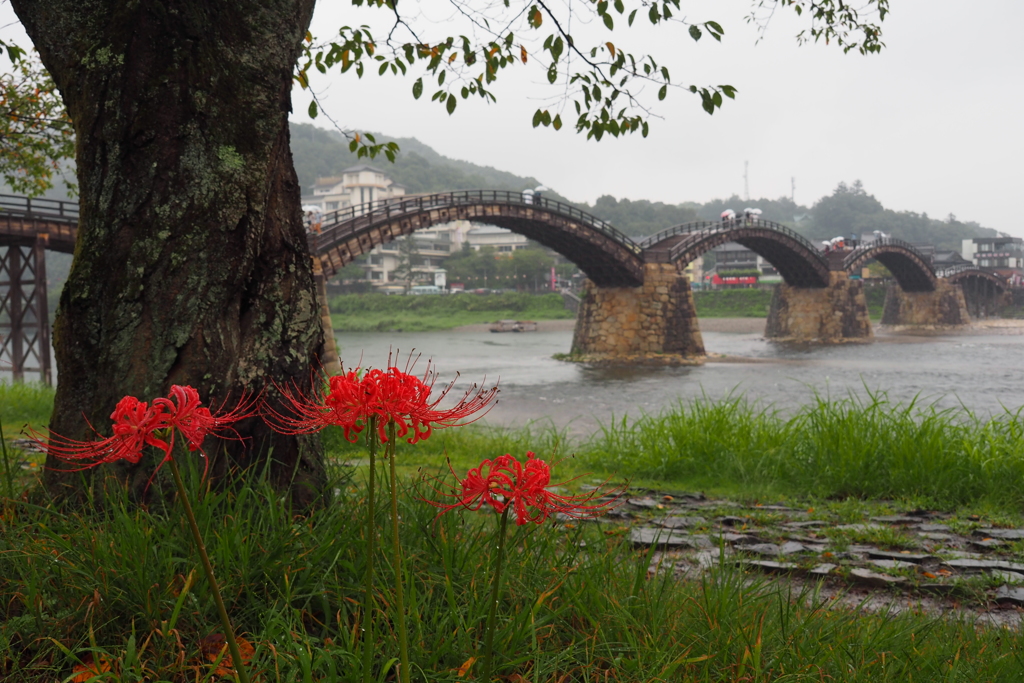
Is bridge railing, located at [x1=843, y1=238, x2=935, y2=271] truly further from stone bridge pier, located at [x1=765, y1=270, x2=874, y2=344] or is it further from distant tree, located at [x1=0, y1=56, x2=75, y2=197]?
distant tree, located at [x1=0, y1=56, x2=75, y2=197]

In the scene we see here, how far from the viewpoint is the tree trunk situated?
8.72 feet

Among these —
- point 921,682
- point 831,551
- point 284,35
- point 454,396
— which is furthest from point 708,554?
point 454,396

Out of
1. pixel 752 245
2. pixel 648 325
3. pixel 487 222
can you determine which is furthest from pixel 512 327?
pixel 487 222

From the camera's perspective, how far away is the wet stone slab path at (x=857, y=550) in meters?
3.49

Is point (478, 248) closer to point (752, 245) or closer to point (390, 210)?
point (752, 245)

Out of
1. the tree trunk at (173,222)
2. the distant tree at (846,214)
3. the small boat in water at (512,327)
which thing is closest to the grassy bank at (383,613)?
the tree trunk at (173,222)

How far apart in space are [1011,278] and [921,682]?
2989 inches

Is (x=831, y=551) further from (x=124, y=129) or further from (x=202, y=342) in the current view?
(x=124, y=129)

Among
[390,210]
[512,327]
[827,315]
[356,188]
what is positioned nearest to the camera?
[390,210]

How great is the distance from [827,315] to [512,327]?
2203cm

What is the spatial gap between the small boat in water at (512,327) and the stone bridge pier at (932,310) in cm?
2948

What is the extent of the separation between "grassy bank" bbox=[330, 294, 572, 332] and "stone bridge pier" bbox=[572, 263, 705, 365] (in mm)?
22543

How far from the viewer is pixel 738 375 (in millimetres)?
26812

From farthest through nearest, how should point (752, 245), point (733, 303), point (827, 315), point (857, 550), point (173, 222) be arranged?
1. point (733, 303)
2. point (827, 315)
3. point (752, 245)
4. point (857, 550)
5. point (173, 222)
